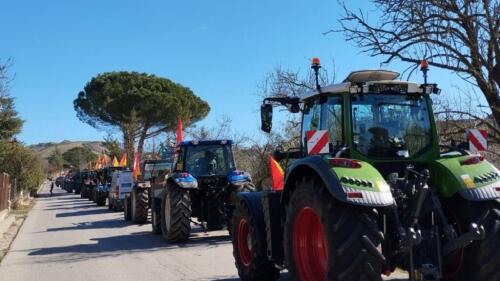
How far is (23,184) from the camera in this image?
35.8 metres

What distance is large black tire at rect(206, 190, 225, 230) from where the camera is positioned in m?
13.2

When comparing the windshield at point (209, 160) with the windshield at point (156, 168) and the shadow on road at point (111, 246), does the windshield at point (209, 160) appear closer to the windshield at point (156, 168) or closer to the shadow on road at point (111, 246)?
the shadow on road at point (111, 246)

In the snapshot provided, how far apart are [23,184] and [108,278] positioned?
96.9 feet

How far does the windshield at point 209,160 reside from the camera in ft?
45.6

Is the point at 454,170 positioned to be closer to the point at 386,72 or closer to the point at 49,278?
the point at 386,72

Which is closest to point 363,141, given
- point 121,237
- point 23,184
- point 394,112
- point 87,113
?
point 394,112

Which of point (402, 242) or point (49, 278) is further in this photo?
point (49, 278)

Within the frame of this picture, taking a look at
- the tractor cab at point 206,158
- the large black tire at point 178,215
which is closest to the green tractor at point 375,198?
the large black tire at point 178,215

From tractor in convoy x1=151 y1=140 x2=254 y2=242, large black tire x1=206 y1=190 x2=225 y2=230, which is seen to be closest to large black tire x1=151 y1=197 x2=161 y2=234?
tractor in convoy x1=151 y1=140 x2=254 y2=242

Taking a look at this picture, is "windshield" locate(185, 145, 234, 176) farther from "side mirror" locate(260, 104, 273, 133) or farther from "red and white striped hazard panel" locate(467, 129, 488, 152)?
"red and white striped hazard panel" locate(467, 129, 488, 152)

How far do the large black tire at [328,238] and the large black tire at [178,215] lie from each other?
264 inches

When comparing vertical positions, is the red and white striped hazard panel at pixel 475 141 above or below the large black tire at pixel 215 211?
above

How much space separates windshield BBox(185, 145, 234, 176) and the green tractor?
22.6 ft

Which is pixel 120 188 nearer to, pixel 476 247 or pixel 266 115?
pixel 266 115
